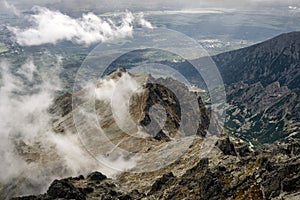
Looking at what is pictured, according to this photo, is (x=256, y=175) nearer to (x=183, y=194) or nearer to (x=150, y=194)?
(x=183, y=194)

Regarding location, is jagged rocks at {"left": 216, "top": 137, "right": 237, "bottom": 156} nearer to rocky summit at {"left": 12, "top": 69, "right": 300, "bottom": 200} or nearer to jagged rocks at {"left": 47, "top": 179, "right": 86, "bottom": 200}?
rocky summit at {"left": 12, "top": 69, "right": 300, "bottom": 200}

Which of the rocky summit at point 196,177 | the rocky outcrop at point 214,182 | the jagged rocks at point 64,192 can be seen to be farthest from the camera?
the jagged rocks at point 64,192

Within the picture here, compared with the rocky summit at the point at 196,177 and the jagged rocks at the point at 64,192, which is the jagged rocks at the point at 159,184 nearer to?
the rocky summit at the point at 196,177

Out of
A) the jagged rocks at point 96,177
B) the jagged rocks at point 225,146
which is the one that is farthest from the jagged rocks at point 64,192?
the jagged rocks at point 225,146

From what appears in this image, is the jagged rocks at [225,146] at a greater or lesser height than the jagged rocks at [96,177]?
greater

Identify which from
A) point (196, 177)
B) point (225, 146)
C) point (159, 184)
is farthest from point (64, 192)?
point (225, 146)

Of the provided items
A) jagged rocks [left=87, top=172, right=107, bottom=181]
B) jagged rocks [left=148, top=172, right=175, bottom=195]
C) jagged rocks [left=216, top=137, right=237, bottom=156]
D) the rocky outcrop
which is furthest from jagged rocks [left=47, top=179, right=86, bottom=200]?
jagged rocks [left=216, top=137, right=237, bottom=156]

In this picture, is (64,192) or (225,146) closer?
(64,192)

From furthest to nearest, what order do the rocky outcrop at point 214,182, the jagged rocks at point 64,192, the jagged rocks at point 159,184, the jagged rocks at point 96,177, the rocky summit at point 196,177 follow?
the jagged rocks at point 96,177, the jagged rocks at point 64,192, the jagged rocks at point 159,184, the rocky summit at point 196,177, the rocky outcrop at point 214,182

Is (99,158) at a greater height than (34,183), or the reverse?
(99,158)

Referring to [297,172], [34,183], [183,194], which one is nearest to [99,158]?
[34,183]

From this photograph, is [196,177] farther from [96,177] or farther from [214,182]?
[96,177]
